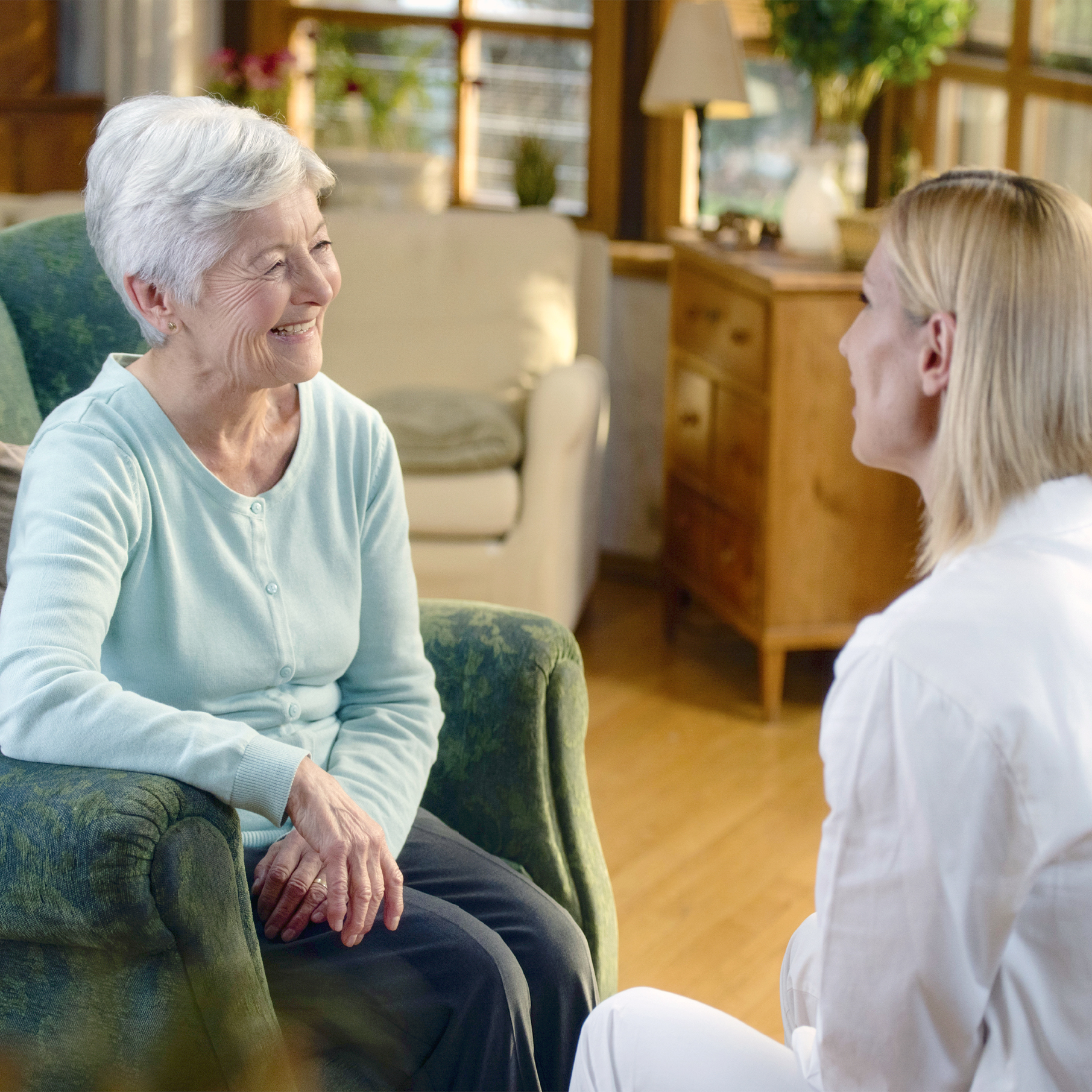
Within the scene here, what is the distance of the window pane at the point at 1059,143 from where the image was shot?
265 cm

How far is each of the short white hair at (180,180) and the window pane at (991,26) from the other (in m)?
2.21

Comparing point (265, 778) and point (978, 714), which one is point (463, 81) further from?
point (978, 714)

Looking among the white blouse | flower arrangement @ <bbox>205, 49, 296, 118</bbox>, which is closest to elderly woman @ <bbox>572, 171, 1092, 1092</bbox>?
the white blouse

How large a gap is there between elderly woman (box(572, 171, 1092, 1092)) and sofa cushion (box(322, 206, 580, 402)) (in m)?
2.39

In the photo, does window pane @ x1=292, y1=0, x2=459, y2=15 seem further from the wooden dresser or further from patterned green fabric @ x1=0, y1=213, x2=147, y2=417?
patterned green fabric @ x1=0, y1=213, x2=147, y2=417

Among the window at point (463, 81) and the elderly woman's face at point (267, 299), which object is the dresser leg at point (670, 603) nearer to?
the window at point (463, 81)

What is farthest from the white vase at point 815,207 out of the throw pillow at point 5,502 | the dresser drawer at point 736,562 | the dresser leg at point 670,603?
the throw pillow at point 5,502

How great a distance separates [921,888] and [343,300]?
2.70m

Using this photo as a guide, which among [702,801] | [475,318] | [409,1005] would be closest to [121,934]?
[409,1005]

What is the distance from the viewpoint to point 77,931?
102cm

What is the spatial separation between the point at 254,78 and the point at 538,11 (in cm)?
82

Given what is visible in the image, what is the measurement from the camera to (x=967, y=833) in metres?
0.75

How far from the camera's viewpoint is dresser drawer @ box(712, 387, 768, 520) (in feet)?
9.06

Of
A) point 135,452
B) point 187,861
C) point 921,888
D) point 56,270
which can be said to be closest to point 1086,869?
point 921,888
